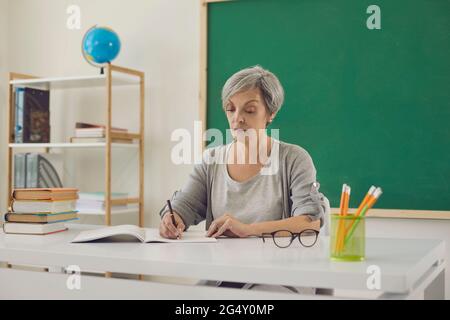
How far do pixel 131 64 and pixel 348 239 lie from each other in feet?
8.46

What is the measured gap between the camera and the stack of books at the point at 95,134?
3.26 metres

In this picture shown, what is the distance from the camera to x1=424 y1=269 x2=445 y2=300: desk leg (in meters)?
1.39

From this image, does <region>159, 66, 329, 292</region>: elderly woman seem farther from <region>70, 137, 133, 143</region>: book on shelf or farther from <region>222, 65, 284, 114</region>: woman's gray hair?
<region>70, 137, 133, 143</region>: book on shelf

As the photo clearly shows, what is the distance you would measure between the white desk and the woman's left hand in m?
0.04

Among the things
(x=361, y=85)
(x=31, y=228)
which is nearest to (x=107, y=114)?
(x=361, y=85)

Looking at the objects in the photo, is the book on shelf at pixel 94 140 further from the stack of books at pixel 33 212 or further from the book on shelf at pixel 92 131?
the stack of books at pixel 33 212

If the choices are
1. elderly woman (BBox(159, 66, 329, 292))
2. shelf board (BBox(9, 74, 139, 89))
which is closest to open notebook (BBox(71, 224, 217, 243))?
elderly woman (BBox(159, 66, 329, 292))

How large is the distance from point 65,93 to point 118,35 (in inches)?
22.1

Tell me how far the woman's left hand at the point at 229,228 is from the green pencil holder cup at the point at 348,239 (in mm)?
437

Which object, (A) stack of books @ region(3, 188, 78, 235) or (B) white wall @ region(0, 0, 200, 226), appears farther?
(B) white wall @ region(0, 0, 200, 226)

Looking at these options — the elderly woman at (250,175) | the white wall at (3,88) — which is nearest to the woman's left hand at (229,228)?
the elderly woman at (250,175)

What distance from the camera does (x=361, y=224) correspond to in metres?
1.23

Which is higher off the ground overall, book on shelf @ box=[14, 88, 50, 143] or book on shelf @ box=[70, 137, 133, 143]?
book on shelf @ box=[14, 88, 50, 143]
